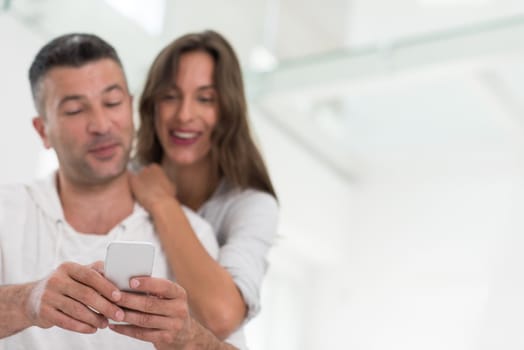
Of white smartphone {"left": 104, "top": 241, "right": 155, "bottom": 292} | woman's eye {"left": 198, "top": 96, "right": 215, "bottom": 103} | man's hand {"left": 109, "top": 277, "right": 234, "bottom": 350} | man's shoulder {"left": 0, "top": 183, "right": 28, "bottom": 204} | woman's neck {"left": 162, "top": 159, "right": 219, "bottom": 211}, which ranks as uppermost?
woman's eye {"left": 198, "top": 96, "right": 215, "bottom": 103}

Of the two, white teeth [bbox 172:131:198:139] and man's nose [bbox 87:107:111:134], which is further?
white teeth [bbox 172:131:198:139]

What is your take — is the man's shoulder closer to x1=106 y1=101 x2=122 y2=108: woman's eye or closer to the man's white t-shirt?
the man's white t-shirt

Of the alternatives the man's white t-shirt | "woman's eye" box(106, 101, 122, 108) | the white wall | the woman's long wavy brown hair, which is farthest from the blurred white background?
the man's white t-shirt

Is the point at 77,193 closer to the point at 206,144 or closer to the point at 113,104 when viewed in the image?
the point at 113,104

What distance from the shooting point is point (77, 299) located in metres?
1.51

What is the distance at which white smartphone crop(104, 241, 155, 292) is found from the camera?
1448mm

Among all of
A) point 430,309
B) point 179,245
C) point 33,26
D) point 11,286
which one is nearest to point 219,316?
point 179,245

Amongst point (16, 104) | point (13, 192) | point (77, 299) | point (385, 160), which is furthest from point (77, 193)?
point (385, 160)

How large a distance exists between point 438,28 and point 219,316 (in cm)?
308

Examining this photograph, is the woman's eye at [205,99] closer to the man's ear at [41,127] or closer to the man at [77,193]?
the man at [77,193]

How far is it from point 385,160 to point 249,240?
12.4 feet

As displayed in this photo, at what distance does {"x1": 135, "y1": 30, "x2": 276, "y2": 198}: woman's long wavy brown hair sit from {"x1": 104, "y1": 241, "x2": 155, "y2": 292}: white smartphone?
34.6 inches

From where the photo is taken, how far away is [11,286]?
164cm

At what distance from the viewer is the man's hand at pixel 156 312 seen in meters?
1.50
